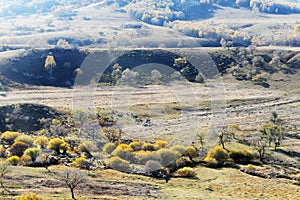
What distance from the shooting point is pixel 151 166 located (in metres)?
58.7

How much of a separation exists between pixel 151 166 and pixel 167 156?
508 cm

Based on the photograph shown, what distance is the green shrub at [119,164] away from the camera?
5899cm

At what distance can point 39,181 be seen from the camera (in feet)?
160

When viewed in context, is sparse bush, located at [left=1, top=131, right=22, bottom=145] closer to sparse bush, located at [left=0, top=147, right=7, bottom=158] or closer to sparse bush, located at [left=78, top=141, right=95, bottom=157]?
sparse bush, located at [left=0, top=147, right=7, bottom=158]

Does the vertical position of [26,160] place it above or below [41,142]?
above

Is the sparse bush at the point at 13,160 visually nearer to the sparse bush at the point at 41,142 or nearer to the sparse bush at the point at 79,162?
the sparse bush at the point at 79,162

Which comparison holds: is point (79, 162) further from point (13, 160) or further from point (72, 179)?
point (72, 179)

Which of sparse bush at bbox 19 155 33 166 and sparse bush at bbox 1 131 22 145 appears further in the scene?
sparse bush at bbox 1 131 22 145

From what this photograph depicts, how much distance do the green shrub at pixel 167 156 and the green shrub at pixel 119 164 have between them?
5898 mm

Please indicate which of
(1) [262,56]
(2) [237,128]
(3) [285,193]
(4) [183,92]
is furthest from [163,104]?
(1) [262,56]

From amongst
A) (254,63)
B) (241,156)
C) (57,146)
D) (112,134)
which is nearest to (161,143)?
(112,134)

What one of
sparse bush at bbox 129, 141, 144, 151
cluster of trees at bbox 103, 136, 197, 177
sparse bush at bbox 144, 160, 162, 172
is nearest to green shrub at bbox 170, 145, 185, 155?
cluster of trees at bbox 103, 136, 197, 177

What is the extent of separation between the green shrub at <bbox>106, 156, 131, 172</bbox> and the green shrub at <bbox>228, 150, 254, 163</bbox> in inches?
781

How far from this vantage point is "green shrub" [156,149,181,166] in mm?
62100
